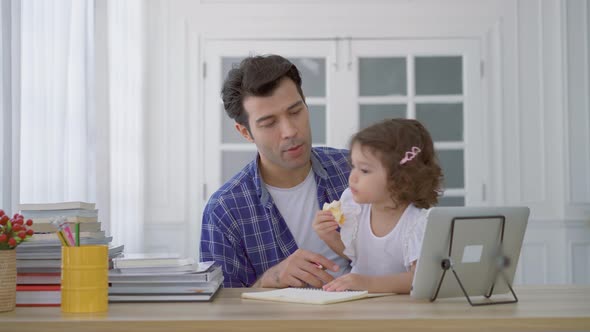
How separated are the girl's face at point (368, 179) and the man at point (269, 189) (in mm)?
530

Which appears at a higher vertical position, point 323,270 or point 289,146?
point 289,146

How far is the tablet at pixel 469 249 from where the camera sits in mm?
1642

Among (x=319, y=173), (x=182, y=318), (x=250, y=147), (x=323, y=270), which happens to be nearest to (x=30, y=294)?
(x=182, y=318)

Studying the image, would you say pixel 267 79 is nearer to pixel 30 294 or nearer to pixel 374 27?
pixel 30 294

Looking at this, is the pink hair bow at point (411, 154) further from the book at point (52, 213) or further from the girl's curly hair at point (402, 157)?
the book at point (52, 213)

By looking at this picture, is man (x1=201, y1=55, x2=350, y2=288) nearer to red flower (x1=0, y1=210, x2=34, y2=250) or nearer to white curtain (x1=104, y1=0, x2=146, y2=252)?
red flower (x1=0, y1=210, x2=34, y2=250)

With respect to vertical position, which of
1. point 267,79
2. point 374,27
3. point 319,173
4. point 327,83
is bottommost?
point 319,173

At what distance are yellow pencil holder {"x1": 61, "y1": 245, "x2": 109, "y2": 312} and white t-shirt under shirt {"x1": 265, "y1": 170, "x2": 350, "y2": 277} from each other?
116 centimetres

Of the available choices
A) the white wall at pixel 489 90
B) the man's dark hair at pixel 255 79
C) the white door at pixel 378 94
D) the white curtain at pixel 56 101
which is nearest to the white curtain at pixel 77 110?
the white curtain at pixel 56 101

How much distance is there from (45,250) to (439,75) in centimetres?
377

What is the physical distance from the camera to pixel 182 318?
4.80 feet

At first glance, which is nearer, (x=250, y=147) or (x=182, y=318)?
(x=182, y=318)

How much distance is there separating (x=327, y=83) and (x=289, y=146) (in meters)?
2.61

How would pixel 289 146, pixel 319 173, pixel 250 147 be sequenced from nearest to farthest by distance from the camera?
pixel 289 146 → pixel 319 173 → pixel 250 147
